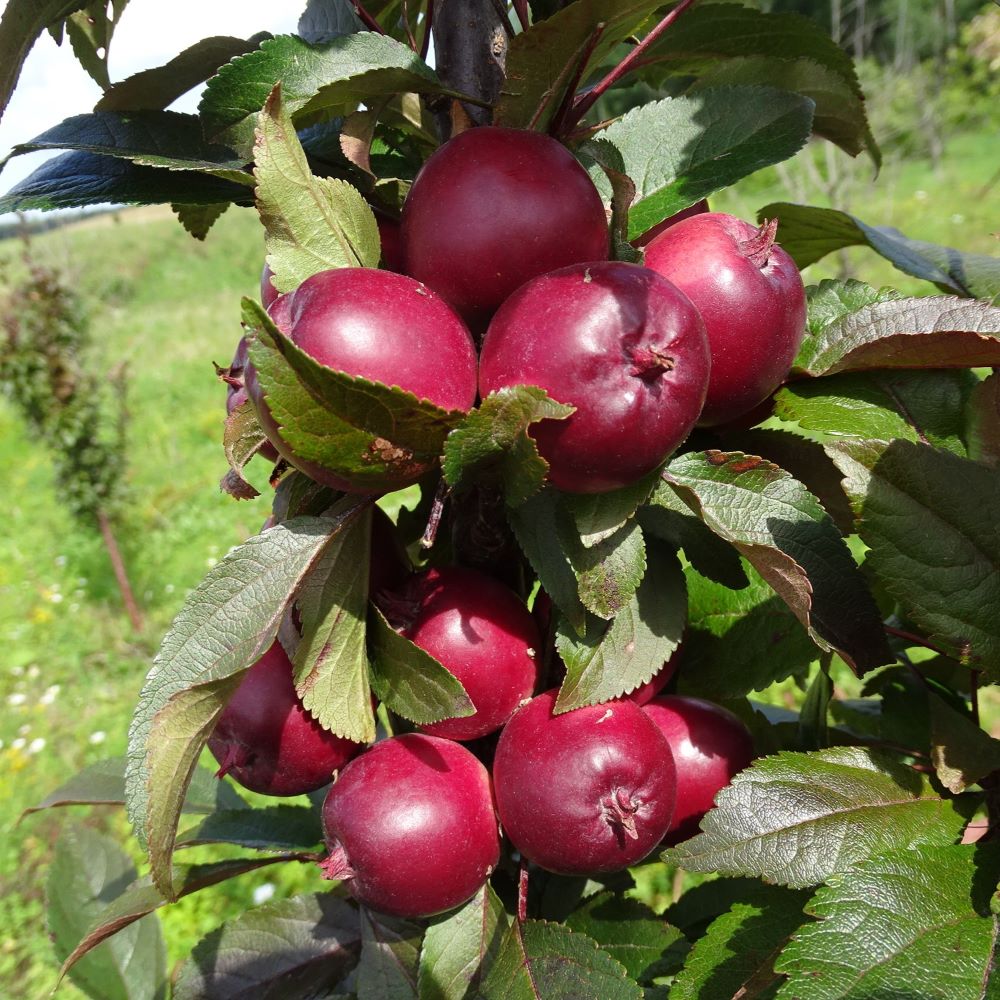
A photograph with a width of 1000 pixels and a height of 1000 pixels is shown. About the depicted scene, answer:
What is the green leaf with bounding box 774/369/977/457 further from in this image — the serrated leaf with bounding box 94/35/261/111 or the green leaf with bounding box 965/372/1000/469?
the serrated leaf with bounding box 94/35/261/111

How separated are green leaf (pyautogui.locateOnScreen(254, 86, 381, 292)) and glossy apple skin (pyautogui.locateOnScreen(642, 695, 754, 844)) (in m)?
0.43

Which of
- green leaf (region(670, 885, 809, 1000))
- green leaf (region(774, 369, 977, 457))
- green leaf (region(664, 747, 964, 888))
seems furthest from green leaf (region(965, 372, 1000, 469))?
green leaf (region(670, 885, 809, 1000))

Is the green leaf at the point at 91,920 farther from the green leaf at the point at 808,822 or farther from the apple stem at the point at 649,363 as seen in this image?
the apple stem at the point at 649,363

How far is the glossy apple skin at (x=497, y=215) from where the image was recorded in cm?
58

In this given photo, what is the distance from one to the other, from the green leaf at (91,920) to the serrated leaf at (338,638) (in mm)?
764

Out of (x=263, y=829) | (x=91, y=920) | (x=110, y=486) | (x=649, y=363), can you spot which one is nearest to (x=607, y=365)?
(x=649, y=363)

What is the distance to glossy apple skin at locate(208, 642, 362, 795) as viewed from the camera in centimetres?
69

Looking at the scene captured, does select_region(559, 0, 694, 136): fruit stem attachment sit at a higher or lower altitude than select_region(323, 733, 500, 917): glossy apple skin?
higher

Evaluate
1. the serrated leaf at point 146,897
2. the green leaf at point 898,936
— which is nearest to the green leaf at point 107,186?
the serrated leaf at point 146,897

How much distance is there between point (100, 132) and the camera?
676 millimetres

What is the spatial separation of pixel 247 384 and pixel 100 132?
288mm

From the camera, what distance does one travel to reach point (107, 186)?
0.68 m

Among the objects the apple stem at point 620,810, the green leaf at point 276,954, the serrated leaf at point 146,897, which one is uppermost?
the apple stem at point 620,810

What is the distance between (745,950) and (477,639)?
29cm
